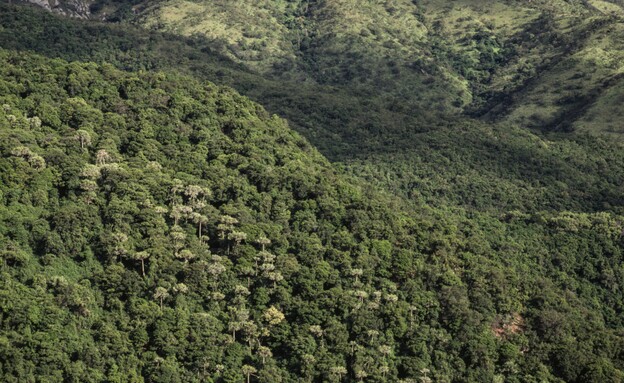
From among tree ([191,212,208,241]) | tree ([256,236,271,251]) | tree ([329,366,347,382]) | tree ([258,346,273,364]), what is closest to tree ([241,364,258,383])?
tree ([258,346,273,364])

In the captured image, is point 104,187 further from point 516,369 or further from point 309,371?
point 516,369

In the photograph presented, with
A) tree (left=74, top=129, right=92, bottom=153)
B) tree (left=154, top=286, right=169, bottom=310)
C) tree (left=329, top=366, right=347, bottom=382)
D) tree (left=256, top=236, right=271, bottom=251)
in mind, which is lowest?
tree (left=329, top=366, right=347, bottom=382)

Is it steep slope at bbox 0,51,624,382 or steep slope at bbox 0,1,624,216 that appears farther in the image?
steep slope at bbox 0,1,624,216

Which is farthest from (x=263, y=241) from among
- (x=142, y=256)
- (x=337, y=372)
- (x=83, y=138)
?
(x=83, y=138)

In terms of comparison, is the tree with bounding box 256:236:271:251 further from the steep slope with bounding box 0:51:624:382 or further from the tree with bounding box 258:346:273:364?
the tree with bounding box 258:346:273:364

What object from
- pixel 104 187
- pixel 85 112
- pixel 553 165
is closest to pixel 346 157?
pixel 553 165
